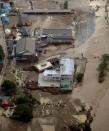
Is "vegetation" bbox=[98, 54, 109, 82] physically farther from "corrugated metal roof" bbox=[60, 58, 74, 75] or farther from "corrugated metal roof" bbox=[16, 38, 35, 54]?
"corrugated metal roof" bbox=[16, 38, 35, 54]

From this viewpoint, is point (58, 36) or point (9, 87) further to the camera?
point (58, 36)

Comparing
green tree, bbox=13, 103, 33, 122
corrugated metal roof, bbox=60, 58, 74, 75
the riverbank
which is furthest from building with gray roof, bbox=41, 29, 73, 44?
green tree, bbox=13, 103, 33, 122

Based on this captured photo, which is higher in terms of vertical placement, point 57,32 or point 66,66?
point 57,32

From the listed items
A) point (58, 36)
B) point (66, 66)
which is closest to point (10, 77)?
point (66, 66)

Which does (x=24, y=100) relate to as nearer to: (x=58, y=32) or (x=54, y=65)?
(x=54, y=65)

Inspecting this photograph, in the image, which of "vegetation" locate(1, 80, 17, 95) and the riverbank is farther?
"vegetation" locate(1, 80, 17, 95)

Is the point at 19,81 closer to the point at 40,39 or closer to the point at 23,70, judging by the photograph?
the point at 23,70

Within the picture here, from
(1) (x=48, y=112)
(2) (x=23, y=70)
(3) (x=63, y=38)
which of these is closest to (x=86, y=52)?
(3) (x=63, y=38)

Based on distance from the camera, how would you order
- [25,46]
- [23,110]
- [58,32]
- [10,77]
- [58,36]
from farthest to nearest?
[58,32] < [58,36] < [25,46] < [10,77] < [23,110]
